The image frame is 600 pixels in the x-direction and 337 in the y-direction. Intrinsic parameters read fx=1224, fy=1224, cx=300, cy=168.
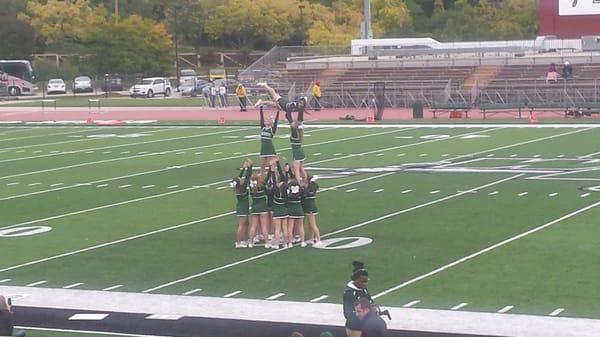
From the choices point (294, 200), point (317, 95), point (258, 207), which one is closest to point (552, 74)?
point (317, 95)

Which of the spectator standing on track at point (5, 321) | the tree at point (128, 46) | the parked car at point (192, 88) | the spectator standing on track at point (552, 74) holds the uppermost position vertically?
the tree at point (128, 46)

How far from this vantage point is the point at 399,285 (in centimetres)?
1417

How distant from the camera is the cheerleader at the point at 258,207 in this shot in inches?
657

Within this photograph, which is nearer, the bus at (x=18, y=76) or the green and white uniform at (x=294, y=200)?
the green and white uniform at (x=294, y=200)

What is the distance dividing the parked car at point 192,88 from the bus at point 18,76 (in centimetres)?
1177

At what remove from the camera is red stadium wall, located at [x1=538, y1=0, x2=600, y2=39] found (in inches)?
2314

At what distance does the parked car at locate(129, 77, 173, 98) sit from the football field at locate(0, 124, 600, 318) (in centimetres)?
3690

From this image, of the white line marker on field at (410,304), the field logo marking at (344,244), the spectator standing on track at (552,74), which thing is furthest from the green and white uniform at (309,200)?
the spectator standing on track at (552,74)

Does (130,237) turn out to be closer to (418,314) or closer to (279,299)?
(279,299)

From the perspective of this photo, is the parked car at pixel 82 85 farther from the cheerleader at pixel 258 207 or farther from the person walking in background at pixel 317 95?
the cheerleader at pixel 258 207

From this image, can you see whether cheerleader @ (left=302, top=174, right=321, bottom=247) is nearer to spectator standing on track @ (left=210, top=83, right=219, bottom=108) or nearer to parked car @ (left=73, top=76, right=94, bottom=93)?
spectator standing on track @ (left=210, top=83, right=219, bottom=108)

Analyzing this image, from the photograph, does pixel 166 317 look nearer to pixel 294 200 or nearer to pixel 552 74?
pixel 294 200

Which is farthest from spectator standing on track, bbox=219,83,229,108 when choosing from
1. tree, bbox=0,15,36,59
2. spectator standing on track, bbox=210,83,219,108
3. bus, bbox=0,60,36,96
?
tree, bbox=0,15,36,59

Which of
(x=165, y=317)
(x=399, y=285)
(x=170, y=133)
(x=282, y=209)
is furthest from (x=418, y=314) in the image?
(x=170, y=133)
